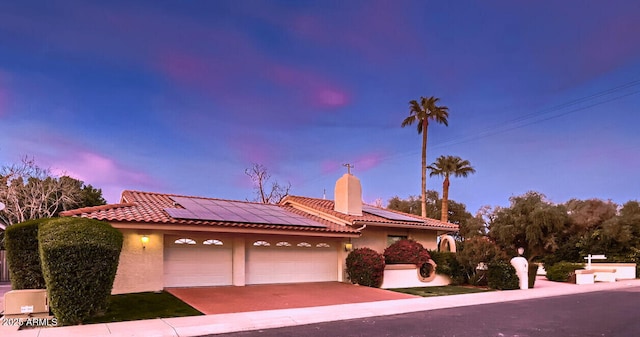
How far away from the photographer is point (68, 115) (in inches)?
896

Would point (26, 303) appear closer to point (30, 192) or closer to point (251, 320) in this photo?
point (251, 320)

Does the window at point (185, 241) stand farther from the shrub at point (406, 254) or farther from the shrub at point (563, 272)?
the shrub at point (563, 272)

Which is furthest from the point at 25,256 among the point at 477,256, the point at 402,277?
the point at 477,256

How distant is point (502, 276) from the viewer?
20609mm

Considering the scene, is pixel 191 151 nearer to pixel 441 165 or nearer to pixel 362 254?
pixel 362 254

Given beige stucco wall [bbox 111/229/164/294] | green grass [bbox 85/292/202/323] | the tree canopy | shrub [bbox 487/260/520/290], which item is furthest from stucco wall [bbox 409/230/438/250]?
the tree canopy

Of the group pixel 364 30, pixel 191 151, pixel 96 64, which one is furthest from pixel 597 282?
pixel 96 64

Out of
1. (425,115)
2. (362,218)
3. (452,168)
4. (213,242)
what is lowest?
(213,242)

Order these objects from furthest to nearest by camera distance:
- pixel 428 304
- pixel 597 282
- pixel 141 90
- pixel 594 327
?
pixel 597 282 → pixel 141 90 → pixel 428 304 → pixel 594 327

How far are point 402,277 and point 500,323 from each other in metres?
8.95

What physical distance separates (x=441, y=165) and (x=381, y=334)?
3426cm

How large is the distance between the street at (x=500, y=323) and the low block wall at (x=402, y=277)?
5376 millimetres

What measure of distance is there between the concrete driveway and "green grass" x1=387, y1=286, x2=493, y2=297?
0.96 metres

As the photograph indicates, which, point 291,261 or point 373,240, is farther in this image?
point 373,240
